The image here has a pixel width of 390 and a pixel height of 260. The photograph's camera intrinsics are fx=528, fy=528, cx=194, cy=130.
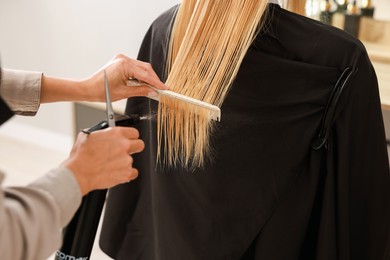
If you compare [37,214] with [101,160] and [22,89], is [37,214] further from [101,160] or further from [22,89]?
[22,89]

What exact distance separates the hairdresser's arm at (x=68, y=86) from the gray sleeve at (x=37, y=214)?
49cm

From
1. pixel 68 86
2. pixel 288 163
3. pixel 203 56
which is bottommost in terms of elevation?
pixel 288 163

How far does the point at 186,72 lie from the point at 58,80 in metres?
0.37

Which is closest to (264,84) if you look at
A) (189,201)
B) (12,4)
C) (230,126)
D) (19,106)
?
(230,126)

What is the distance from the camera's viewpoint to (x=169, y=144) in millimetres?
1429

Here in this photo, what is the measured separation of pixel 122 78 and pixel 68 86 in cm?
16

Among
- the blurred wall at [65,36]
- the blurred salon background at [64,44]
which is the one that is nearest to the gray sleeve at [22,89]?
the blurred salon background at [64,44]

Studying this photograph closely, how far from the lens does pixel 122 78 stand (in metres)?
1.39

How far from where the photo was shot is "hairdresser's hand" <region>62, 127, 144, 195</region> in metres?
0.95

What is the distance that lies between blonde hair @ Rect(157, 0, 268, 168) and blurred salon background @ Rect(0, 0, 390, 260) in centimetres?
102

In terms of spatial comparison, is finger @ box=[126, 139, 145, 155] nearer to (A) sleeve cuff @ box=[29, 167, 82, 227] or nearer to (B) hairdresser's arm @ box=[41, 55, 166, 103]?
(A) sleeve cuff @ box=[29, 167, 82, 227]

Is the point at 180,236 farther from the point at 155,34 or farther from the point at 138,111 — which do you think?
the point at 155,34

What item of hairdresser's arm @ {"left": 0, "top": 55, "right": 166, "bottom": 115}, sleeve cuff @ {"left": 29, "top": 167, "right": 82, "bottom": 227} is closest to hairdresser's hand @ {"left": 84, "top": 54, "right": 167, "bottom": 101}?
hairdresser's arm @ {"left": 0, "top": 55, "right": 166, "bottom": 115}

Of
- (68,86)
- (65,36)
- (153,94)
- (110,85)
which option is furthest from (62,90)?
(65,36)
